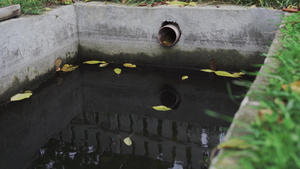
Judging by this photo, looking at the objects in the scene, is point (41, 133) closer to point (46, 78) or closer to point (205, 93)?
point (46, 78)

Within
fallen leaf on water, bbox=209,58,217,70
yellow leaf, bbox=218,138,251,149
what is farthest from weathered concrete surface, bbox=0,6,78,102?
yellow leaf, bbox=218,138,251,149

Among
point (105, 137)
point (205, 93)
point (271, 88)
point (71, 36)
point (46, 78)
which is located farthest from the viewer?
point (71, 36)

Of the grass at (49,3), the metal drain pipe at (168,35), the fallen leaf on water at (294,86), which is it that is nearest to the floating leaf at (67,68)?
the grass at (49,3)

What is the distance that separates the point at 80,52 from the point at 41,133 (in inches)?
69.9

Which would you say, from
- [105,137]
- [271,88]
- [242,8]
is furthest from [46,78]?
[271,88]

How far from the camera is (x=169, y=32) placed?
4.17 m

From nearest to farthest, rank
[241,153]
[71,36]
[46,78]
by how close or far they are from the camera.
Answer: [241,153] → [46,78] → [71,36]

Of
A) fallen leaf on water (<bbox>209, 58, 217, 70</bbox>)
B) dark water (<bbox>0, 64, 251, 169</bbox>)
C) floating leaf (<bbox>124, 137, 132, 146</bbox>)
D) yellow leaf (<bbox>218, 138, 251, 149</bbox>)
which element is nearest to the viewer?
yellow leaf (<bbox>218, 138, 251, 149</bbox>)

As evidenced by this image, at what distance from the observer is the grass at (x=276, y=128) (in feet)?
3.36

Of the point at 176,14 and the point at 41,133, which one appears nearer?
the point at 41,133

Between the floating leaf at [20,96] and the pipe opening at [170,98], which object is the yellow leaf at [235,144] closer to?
the pipe opening at [170,98]

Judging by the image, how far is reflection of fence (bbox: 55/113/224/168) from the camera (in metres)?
2.49

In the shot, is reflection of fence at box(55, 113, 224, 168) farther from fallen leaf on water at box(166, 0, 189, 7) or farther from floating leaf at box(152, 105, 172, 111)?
fallen leaf on water at box(166, 0, 189, 7)

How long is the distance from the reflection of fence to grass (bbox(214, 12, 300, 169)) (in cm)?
106
